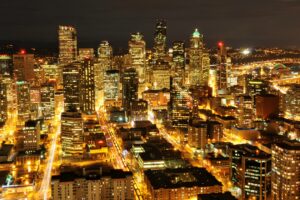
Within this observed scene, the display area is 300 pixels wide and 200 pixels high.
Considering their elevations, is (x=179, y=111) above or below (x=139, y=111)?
above

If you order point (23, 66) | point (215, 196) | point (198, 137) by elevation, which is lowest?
point (215, 196)

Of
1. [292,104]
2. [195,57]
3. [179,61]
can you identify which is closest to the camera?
[292,104]

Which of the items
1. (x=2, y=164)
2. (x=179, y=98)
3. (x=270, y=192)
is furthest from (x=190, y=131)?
(x=2, y=164)

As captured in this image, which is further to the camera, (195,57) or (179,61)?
(179,61)

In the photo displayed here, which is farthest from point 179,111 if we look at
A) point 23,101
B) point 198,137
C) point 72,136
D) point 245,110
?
point 23,101

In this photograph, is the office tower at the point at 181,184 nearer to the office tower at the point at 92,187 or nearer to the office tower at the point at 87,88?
the office tower at the point at 92,187

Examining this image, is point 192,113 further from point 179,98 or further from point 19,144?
point 19,144

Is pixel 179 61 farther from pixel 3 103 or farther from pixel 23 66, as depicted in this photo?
pixel 3 103
